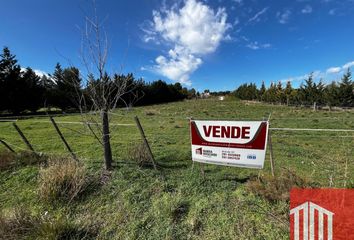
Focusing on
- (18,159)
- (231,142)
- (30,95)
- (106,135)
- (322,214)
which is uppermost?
(30,95)

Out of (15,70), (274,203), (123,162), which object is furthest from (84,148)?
(15,70)

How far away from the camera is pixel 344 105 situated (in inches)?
1384

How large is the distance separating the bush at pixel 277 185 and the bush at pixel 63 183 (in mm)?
3397

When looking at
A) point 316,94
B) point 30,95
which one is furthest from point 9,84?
point 316,94

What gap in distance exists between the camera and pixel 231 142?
4629 mm

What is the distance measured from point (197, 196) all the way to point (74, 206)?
2352 millimetres

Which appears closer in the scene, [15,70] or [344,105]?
[344,105]

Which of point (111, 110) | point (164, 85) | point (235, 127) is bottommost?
point (235, 127)

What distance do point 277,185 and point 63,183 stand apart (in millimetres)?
4229

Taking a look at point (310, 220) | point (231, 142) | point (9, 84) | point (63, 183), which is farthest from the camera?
point (9, 84)

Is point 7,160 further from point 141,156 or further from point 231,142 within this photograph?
point 231,142

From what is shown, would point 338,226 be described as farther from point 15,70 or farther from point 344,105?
point 15,70

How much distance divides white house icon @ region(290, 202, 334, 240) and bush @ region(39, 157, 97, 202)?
389 centimetres

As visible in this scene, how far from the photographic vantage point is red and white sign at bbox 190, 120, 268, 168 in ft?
14.4
